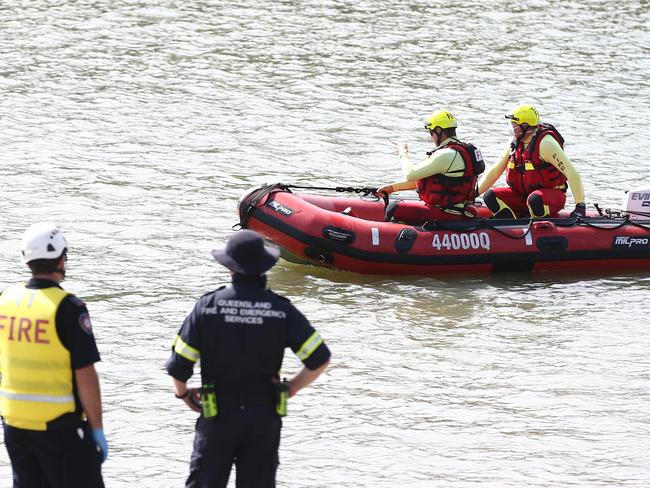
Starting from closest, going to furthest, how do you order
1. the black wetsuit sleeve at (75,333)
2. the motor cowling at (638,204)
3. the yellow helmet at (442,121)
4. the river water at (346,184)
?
the black wetsuit sleeve at (75,333), the river water at (346,184), the yellow helmet at (442,121), the motor cowling at (638,204)

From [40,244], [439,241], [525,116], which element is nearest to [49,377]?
[40,244]

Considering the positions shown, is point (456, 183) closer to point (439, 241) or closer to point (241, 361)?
point (439, 241)

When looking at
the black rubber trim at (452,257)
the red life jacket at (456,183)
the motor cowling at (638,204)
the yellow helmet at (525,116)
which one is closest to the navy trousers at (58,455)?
the black rubber trim at (452,257)

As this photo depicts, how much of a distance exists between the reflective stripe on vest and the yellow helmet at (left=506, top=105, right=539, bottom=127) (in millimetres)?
5769

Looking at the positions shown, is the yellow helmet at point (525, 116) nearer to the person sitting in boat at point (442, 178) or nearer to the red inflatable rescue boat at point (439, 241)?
the person sitting in boat at point (442, 178)

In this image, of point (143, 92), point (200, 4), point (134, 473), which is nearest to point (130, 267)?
point (134, 473)

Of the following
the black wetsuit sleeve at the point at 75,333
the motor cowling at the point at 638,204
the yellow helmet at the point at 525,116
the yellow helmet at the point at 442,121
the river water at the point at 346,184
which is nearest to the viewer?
the black wetsuit sleeve at the point at 75,333

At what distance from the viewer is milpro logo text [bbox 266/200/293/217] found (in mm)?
8969

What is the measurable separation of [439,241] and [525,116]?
46.4 inches

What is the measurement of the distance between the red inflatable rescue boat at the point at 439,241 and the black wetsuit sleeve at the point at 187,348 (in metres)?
4.76

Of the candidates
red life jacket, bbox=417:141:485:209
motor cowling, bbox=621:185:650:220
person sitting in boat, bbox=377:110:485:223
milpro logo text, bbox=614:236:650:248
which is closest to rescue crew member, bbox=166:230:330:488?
person sitting in boat, bbox=377:110:485:223

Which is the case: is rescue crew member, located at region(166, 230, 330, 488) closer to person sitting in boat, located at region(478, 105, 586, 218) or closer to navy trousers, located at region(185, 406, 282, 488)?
navy trousers, located at region(185, 406, 282, 488)

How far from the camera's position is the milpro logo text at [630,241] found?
30.5 feet

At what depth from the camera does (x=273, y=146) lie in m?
13.2
